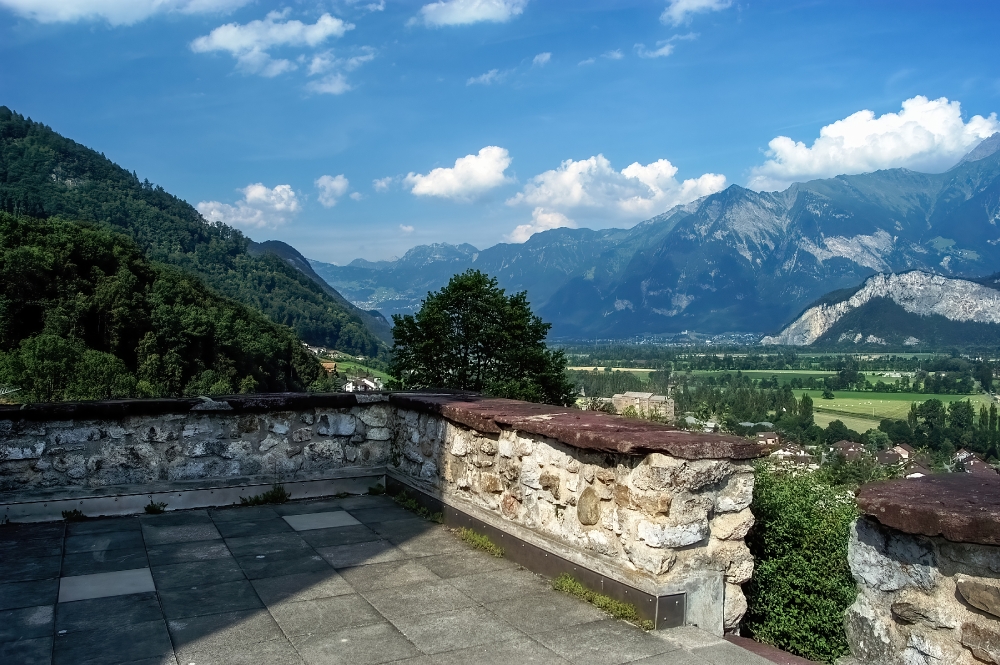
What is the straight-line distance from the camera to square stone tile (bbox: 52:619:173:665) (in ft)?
11.1

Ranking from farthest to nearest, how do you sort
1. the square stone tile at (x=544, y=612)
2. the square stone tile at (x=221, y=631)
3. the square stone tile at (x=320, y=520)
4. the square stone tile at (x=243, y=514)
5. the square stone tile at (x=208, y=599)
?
the square stone tile at (x=243, y=514) < the square stone tile at (x=320, y=520) < the square stone tile at (x=208, y=599) < the square stone tile at (x=544, y=612) < the square stone tile at (x=221, y=631)

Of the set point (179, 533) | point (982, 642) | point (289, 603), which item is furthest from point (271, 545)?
point (982, 642)

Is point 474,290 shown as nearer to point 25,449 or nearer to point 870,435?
point 25,449

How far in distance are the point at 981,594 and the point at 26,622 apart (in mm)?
4331

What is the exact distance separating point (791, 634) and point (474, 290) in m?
16.7

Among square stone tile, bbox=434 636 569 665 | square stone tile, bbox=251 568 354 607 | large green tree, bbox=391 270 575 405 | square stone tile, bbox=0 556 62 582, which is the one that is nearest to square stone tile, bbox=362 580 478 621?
square stone tile, bbox=251 568 354 607

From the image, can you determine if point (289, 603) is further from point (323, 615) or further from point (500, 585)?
point (500, 585)

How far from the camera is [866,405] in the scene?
8794 centimetres

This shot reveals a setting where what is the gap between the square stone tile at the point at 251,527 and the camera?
18.5 feet

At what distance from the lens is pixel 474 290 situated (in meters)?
20.8

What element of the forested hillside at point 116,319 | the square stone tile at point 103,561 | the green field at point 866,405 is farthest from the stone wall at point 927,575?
the green field at point 866,405

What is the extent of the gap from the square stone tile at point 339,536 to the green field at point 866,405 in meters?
69.3

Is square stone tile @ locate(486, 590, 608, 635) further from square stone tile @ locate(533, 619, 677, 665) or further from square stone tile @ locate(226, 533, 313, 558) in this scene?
square stone tile @ locate(226, 533, 313, 558)

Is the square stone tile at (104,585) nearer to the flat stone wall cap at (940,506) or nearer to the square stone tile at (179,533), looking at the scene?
the square stone tile at (179,533)
